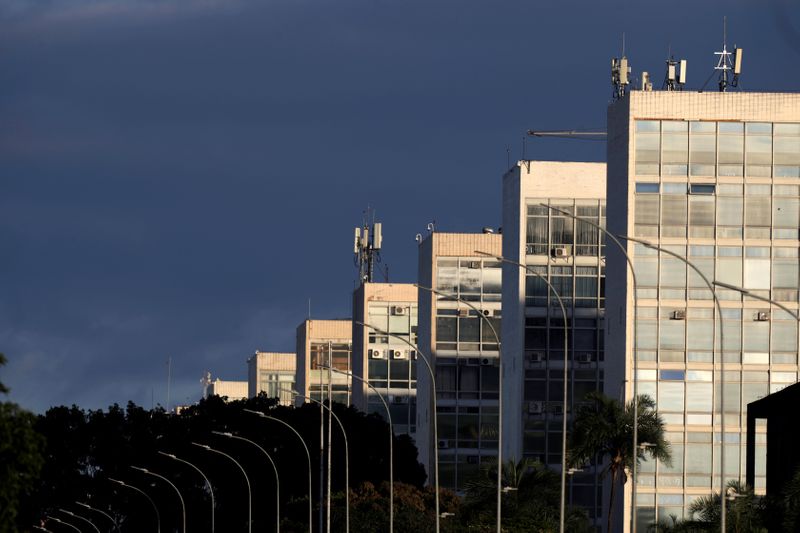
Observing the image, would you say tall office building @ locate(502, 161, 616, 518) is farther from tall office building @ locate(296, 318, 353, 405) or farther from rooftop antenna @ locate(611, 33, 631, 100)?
tall office building @ locate(296, 318, 353, 405)

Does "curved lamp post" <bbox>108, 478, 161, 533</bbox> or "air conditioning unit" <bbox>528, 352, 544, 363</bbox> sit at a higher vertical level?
"air conditioning unit" <bbox>528, 352, 544, 363</bbox>

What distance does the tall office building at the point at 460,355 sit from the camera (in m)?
130

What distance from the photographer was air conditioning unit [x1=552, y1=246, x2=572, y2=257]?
116875mm

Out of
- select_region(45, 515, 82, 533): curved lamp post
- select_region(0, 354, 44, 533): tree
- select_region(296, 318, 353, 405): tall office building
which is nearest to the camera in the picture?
select_region(0, 354, 44, 533): tree

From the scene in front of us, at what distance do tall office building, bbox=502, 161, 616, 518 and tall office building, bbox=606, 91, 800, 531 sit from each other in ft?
57.2

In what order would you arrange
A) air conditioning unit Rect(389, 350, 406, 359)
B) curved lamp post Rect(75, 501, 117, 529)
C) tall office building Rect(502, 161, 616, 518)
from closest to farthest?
1. tall office building Rect(502, 161, 616, 518)
2. curved lamp post Rect(75, 501, 117, 529)
3. air conditioning unit Rect(389, 350, 406, 359)

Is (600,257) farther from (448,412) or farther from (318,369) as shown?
(318,369)

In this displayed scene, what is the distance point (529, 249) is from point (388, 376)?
1363 inches

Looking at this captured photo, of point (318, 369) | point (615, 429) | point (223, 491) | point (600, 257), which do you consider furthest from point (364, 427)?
point (318, 369)

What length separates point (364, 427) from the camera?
112 meters

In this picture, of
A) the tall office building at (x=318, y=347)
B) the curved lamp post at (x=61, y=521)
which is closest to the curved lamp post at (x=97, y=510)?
the curved lamp post at (x=61, y=521)

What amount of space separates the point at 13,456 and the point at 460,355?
9558cm

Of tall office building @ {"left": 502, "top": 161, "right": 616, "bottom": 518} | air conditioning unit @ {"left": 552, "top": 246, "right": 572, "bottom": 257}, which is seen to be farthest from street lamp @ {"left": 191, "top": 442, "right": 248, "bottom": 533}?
air conditioning unit @ {"left": 552, "top": 246, "right": 572, "bottom": 257}

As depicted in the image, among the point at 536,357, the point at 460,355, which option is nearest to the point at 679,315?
the point at 536,357
